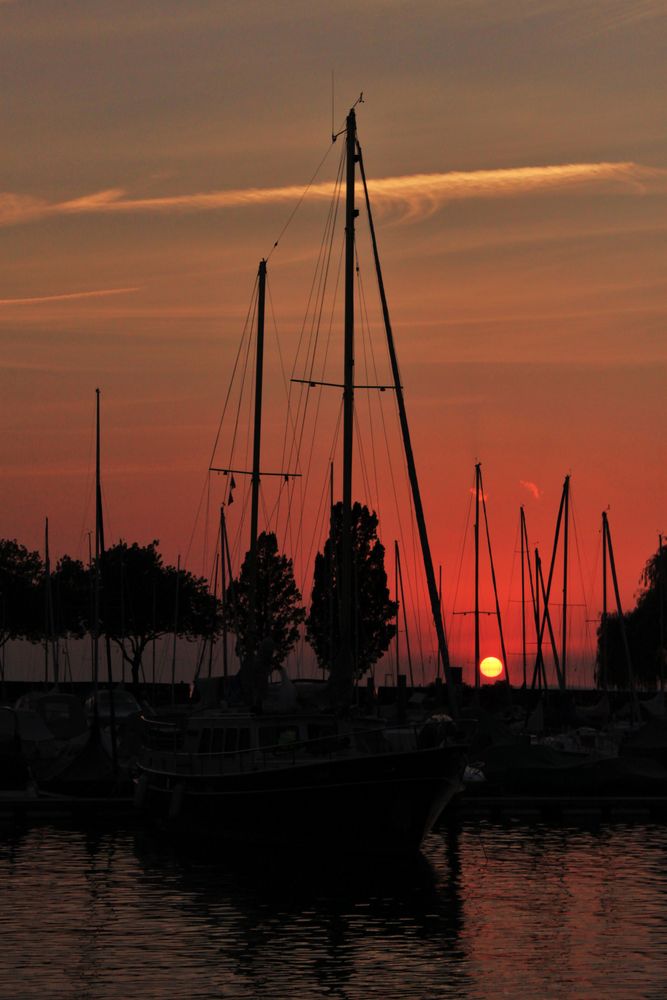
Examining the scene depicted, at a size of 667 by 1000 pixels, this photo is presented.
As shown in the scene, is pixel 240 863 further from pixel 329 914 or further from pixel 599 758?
pixel 599 758

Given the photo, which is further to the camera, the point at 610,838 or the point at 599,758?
the point at 599,758

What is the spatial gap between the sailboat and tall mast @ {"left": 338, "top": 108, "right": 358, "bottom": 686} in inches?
1.2

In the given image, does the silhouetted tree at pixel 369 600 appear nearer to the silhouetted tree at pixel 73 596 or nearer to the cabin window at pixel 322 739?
the silhouetted tree at pixel 73 596

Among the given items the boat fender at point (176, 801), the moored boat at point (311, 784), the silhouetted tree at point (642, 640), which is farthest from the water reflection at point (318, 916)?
the silhouetted tree at point (642, 640)

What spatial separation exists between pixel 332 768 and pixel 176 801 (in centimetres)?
801

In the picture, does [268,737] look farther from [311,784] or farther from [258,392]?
[258,392]

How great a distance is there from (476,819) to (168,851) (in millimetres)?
13557

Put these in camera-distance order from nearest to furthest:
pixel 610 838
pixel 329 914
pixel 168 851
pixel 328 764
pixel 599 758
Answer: pixel 329 914
pixel 328 764
pixel 168 851
pixel 610 838
pixel 599 758

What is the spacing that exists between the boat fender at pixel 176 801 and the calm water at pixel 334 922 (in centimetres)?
111

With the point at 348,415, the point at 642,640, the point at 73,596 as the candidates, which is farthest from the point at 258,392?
the point at 73,596

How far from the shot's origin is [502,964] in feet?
101

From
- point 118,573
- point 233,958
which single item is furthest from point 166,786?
point 118,573

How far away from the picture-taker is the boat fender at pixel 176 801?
162 ft

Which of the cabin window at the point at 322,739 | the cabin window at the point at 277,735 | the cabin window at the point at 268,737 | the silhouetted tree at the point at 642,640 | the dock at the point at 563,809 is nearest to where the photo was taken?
the cabin window at the point at 322,739
